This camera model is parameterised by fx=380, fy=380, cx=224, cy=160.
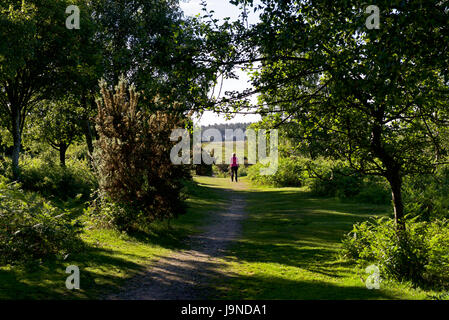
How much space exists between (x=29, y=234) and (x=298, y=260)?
598 centimetres

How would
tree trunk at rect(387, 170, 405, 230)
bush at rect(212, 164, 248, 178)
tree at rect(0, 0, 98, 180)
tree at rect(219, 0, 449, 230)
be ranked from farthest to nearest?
1. bush at rect(212, 164, 248, 178)
2. tree at rect(0, 0, 98, 180)
3. tree trunk at rect(387, 170, 405, 230)
4. tree at rect(219, 0, 449, 230)

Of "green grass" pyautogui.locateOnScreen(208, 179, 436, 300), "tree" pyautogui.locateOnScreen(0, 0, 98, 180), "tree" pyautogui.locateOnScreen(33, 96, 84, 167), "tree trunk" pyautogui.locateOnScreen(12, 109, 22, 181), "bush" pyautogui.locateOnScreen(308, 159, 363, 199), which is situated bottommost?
"green grass" pyautogui.locateOnScreen(208, 179, 436, 300)

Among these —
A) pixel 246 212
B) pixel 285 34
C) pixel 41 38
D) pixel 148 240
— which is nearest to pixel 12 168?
pixel 41 38

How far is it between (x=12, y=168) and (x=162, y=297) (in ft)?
41.2

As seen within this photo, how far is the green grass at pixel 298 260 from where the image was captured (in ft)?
21.7

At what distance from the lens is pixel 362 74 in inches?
224

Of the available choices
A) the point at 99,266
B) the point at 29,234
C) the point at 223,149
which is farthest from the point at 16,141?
the point at 223,149

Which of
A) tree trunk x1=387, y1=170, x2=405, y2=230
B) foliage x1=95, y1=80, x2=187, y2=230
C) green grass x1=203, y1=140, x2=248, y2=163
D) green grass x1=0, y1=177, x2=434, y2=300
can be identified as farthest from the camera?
green grass x1=203, y1=140, x2=248, y2=163

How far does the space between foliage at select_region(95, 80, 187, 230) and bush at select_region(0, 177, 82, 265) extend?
286 cm

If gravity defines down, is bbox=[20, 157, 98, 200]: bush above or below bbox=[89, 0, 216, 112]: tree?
below

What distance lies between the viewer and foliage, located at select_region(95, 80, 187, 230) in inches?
452

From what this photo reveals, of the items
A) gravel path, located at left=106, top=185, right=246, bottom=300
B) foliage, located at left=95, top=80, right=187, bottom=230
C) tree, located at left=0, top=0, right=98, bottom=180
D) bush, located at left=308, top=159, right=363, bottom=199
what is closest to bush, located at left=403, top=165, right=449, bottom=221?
bush, located at left=308, top=159, right=363, bottom=199

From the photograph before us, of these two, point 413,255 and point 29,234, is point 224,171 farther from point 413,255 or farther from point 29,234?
point 413,255

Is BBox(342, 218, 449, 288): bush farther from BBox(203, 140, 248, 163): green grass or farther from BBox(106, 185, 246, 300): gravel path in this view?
BBox(203, 140, 248, 163): green grass
